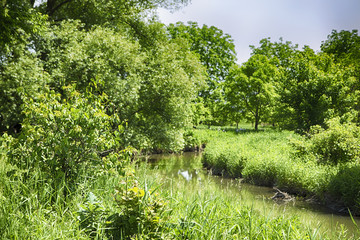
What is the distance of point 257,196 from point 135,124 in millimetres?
6017

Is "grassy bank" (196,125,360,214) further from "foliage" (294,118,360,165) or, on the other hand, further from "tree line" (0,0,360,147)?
"tree line" (0,0,360,147)

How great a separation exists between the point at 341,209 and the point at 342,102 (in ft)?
43.9

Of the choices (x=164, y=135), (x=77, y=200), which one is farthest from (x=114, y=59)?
(x=77, y=200)

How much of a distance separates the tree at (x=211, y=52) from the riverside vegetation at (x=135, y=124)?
134 mm

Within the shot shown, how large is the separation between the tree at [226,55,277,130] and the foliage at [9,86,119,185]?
24.6 meters

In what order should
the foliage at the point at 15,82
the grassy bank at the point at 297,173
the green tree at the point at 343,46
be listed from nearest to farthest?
the grassy bank at the point at 297,173 < the foliage at the point at 15,82 < the green tree at the point at 343,46

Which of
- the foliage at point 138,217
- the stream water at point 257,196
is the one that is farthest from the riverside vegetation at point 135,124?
the stream water at point 257,196

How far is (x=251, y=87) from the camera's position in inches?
1116

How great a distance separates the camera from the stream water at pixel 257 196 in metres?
5.89

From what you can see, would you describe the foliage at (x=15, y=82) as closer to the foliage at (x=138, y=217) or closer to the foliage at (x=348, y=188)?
the foliage at (x=138, y=217)

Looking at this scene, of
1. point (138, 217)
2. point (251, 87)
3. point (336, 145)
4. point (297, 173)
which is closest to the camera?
point (138, 217)

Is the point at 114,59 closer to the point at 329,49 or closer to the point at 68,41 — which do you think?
the point at 68,41

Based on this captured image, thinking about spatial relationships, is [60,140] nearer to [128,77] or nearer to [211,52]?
[128,77]

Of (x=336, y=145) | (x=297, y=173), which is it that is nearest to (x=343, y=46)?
(x=336, y=145)
